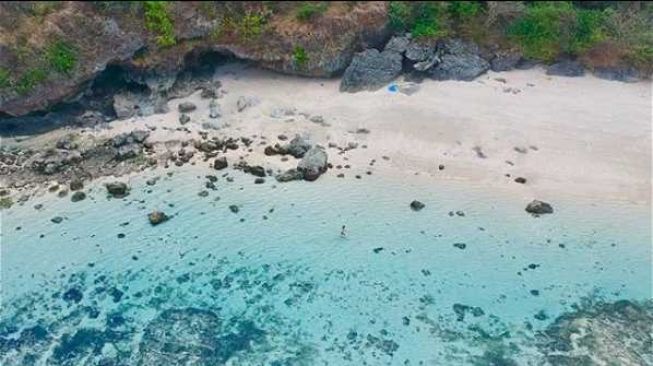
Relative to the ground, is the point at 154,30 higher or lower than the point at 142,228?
higher

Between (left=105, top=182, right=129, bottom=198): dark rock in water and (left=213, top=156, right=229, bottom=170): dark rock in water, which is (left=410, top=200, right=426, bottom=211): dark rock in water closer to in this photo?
(left=213, top=156, right=229, bottom=170): dark rock in water

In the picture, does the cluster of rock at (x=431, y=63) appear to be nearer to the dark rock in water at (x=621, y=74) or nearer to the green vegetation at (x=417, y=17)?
the dark rock in water at (x=621, y=74)

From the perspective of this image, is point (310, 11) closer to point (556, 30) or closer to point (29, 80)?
point (556, 30)

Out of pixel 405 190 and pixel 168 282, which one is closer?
pixel 168 282

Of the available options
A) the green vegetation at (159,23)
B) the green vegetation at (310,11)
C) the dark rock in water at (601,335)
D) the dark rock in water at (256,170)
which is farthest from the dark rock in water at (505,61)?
the green vegetation at (159,23)

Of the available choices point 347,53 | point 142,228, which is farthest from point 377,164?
point 142,228

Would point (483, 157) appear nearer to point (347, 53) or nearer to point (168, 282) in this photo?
point (347, 53)

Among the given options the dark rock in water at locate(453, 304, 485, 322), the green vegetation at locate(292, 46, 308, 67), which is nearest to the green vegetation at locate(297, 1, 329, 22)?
the green vegetation at locate(292, 46, 308, 67)
